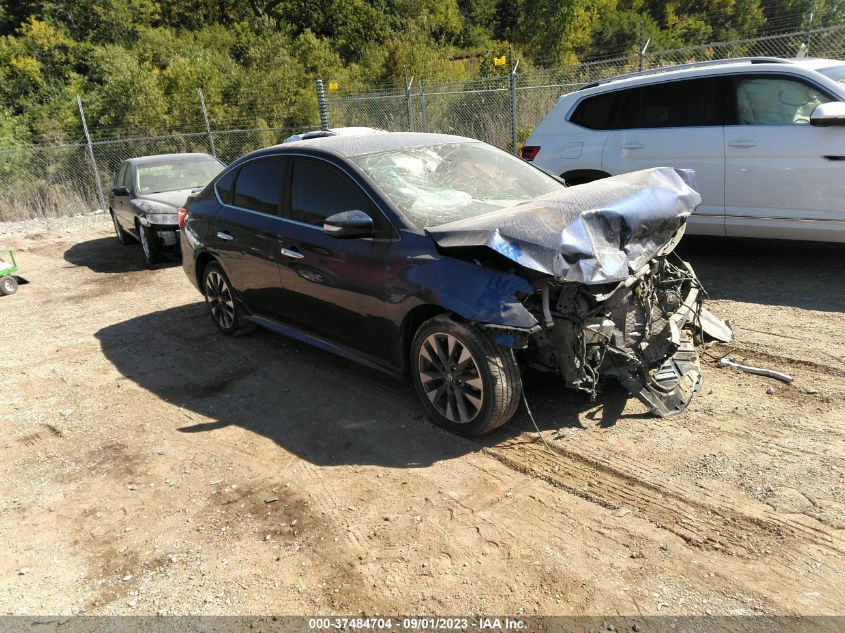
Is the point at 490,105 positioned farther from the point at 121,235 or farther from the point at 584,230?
the point at 584,230

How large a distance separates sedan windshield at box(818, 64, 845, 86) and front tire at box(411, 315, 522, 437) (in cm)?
473

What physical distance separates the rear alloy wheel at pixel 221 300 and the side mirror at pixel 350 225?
206 cm

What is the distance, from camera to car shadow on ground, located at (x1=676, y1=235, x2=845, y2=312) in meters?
5.81

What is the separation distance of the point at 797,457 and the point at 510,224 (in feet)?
6.58

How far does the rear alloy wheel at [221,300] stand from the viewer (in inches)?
236

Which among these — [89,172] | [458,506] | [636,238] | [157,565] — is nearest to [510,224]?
[636,238]

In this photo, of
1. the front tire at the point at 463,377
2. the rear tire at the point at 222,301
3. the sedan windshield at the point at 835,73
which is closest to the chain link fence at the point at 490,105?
the sedan windshield at the point at 835,73

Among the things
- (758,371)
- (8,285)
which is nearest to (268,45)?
(8,285)

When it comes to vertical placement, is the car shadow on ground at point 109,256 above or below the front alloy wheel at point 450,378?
below

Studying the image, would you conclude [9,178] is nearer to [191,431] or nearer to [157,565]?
[191,431]

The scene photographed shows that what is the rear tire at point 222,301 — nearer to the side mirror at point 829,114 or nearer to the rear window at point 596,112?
the rear window at point 596,112

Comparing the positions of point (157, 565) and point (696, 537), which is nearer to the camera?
point (696, 537)

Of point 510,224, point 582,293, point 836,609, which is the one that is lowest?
point 836,609

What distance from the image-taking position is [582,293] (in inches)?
148
